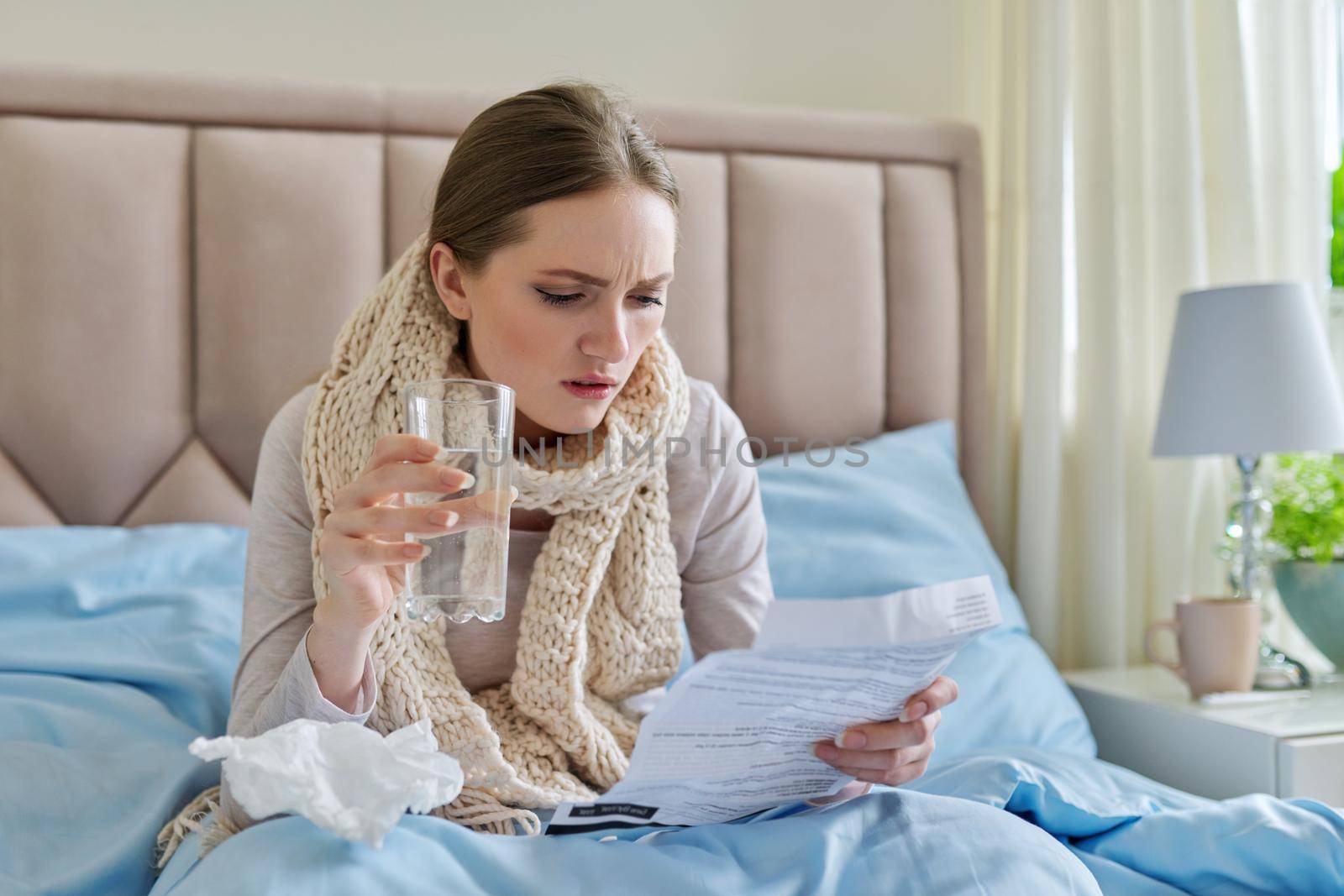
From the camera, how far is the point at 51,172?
1.69 m

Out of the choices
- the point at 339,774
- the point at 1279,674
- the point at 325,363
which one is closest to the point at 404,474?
the point at 339,774

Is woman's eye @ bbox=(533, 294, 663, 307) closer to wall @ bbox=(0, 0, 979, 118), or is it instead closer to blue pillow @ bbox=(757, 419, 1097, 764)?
blue pillow @ bbox=(757, 419, 1097, 764)

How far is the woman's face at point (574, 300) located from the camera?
42.3 inches

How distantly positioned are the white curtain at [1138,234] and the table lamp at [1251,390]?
0.66 feet

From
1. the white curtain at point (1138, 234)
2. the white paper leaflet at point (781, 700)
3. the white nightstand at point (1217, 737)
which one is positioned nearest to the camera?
the white paper leaflet at point (781, 700)

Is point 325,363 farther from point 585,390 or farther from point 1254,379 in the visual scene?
point 1254,379

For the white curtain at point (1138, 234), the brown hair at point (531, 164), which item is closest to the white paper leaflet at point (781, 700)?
the brown hair at point (531, 164)

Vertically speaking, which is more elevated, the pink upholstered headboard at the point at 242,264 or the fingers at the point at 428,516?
the pink upholstered headboard at the point at 242,264

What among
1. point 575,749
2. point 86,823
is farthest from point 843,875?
point 86,823

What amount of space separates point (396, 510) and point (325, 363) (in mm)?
1017

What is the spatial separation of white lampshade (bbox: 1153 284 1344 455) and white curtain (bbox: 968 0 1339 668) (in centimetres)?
22

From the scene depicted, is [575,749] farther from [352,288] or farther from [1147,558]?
[1147,558]

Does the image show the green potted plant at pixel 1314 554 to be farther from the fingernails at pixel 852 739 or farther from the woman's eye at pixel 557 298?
the woman's eye at pixel 557 298

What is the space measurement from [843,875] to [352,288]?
4.13ft
